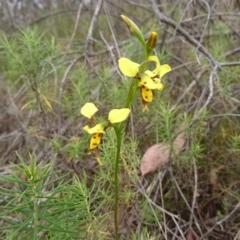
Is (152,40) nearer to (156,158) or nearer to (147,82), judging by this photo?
(147,82)

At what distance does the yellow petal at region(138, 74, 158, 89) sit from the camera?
3.97 ft

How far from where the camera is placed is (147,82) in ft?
4.01

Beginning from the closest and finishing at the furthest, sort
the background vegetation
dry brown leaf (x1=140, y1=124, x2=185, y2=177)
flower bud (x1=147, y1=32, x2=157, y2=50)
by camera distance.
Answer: flower bud (x1=147, y1=32, x2=157, y2=50), the background vegetation, dry brown leaf (x1=140, y1=124, x2=185, y2=177)

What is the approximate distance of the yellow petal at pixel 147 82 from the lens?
1211 millimetres

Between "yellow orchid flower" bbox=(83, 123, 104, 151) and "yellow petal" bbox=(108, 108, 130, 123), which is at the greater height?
"yellow petal" bbox=(108, 108, 130, 123)

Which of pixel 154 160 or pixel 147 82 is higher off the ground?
pixel 147 82

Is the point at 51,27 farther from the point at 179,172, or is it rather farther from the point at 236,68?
the point at 179,172

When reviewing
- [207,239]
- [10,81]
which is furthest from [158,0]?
[207,239]

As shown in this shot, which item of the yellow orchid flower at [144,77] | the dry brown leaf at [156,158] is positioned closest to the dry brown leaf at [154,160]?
the dry brown leaf at [156,158]

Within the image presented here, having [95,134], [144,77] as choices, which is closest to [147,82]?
[144,77]

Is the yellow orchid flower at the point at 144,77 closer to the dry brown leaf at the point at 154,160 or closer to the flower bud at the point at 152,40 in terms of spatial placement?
the flower bud at the point at 152,40

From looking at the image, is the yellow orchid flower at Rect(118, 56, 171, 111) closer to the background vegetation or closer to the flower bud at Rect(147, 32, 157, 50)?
the flower bud at Rect(147, 32, 157, 50)

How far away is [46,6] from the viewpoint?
428 centimetres

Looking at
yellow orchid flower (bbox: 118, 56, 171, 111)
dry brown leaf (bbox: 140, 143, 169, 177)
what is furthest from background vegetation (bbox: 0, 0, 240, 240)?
yellow orchid flower (bbox: 118, 56, 171, 111)
